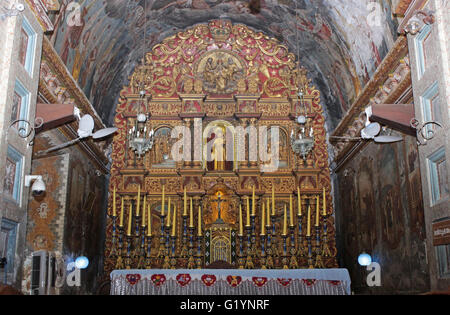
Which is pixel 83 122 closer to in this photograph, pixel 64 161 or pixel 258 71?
pixel 64 161

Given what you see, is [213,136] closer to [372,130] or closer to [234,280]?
[372,130]

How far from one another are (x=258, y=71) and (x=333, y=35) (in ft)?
9.33

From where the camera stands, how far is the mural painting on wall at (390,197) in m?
9.57

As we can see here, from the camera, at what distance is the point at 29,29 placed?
7.45 m

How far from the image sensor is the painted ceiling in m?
10.3

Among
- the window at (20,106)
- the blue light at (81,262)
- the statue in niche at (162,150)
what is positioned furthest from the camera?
the statue in niche at (162,150)

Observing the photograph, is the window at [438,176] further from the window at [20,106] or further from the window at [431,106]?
the window at [20,106]

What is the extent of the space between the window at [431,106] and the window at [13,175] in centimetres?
565

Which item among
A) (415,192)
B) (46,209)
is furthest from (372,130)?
(46,209)

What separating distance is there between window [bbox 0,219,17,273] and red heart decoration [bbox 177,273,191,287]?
7.60ft

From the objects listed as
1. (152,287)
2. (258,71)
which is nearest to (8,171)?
(152,287)

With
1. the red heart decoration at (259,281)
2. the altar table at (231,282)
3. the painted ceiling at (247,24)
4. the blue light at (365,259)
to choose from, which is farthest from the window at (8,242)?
the blue light at (365,259)

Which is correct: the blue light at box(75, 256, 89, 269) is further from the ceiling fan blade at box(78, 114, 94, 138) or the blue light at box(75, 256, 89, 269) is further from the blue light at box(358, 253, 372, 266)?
the blue light at box(358, 253, 372, 266)

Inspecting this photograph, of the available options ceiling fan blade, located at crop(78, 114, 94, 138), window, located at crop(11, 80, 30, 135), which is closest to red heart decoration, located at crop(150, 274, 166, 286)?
ceiling fan blade, located at crop(78, 114, 94, 138)
